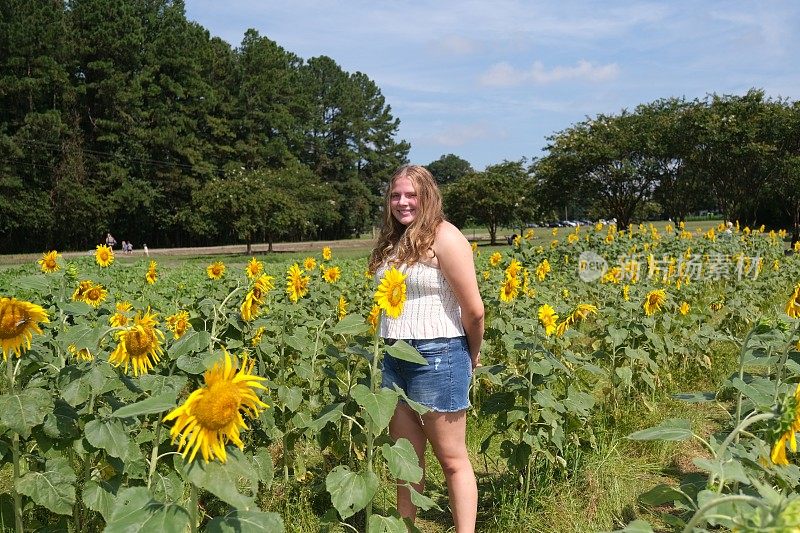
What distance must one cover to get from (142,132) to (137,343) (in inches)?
1374

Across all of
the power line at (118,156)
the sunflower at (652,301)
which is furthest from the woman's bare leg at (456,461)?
the power line at (118,156)

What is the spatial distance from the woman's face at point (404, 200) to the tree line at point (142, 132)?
81.2 ft

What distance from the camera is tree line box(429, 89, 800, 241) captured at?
66.7 ft

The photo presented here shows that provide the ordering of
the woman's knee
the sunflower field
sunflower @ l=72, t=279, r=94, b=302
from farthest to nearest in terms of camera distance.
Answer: sunflower @ l=72, t=279, r=94, b=302
the woman's knee
the sunflower field

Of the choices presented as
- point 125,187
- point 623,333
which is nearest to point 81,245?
point 125,187

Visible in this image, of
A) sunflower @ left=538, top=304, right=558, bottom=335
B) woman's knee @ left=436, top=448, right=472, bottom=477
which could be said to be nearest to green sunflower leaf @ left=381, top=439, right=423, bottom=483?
woman's knee @ left=436, top=448, right=472, bottom=477

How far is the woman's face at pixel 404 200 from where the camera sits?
98.6 inches

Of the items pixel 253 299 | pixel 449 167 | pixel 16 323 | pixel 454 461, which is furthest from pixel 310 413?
pixel 449 167

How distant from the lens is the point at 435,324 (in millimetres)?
2465

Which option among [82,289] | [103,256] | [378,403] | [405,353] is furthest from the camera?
[103,256]

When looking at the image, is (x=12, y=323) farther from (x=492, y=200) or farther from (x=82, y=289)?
(x=492, y=200)

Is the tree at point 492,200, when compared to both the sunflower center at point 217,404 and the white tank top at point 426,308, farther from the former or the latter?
the sunflower center at point 217,404

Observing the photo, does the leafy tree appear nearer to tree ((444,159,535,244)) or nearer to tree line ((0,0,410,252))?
tree ((444,159,535,244))

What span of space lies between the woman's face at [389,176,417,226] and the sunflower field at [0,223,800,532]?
34cm
